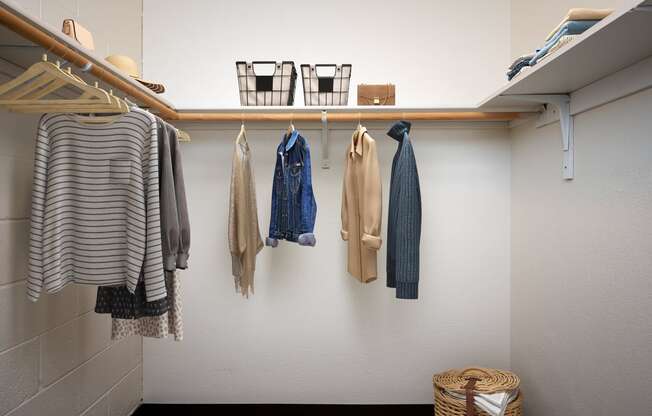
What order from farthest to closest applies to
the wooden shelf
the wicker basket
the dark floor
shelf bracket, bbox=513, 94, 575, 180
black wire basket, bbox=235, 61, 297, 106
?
the dark floor → black wire basket, bbox=235, 61, 297, 106 → the wicker basket → shelf bracket, bbox=513, 94, 575, 180 → the wooden shelf

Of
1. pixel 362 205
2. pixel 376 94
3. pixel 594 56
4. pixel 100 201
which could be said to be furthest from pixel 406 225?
pixel 100 201

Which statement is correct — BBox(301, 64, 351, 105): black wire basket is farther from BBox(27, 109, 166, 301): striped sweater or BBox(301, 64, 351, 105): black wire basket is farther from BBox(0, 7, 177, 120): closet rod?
BBox(27, 109, 166, 301): striped sweater

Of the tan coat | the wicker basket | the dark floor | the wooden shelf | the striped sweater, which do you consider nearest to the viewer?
the wooden shelf

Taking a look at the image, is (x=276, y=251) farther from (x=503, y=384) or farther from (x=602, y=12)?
(x=602, y=12)

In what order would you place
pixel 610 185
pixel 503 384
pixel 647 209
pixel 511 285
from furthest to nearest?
1. pixel 511 285
2. pixel 503 384
3. pixel 610 185
4. pixel 647 209

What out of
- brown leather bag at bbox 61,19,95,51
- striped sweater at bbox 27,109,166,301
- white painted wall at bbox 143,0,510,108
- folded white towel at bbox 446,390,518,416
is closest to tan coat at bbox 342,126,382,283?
white painted wall at bbox 143,0,510,108

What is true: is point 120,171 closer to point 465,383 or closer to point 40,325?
point 40,325

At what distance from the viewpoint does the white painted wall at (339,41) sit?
92.0 inches

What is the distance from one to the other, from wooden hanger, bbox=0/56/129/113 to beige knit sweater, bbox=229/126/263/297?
709 millimetres

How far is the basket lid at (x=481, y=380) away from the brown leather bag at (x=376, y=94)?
1.37 m

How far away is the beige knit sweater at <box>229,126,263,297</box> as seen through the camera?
1944 mm

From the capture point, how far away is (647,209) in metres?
1.30

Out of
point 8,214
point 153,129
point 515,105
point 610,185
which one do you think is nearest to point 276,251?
point 153,129

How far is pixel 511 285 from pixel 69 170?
2143 mm
